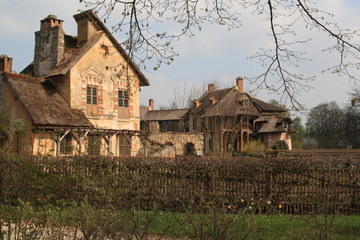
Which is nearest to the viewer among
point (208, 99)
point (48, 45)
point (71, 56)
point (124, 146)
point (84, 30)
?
point (71, 56)

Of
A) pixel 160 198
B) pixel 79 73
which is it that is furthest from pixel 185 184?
pixel 79 73

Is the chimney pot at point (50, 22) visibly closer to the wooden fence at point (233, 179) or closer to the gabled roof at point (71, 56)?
the gabled roof at point (71, 56)

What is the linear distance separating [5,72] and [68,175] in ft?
42.9

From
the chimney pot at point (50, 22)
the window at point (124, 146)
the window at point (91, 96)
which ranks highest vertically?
the chimney pot at point (50, 22)

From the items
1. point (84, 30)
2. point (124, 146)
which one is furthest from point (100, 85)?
point (124, 146)

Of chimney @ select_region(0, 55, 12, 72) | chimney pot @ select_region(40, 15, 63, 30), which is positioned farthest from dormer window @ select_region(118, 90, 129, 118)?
chimney @ select_region(0, 55, 12, 72)

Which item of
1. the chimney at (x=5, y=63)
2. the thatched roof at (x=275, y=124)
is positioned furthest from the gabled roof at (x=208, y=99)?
the chimney at (x=5, y=63)

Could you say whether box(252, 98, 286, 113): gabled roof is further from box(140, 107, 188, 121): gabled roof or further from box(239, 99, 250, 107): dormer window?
box(140, 107, 188, 121): gabled roof

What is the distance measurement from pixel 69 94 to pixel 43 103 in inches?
75.5

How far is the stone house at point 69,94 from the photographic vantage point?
20.4m

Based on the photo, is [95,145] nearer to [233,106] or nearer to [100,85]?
[100,85]

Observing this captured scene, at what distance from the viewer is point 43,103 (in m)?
21.2

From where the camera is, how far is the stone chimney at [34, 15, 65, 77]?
24203 mm

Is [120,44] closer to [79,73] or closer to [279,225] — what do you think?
[279,225]
